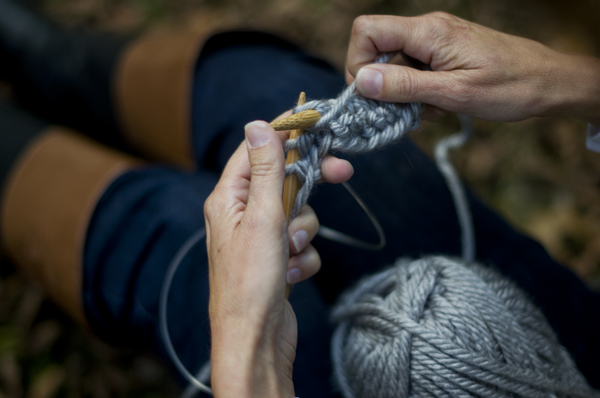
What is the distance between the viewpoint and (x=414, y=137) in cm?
126

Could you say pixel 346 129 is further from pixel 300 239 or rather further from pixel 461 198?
pixel 461 198

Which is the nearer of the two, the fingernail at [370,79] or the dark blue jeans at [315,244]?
the fingernail at [370,79]

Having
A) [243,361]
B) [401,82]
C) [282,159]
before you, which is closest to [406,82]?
Result: [401,82]

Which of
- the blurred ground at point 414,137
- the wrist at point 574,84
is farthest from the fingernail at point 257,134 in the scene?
the blurred ground at point 414,137

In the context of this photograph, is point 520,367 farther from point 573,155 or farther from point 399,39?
point 573,155

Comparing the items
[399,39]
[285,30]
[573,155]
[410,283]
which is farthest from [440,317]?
[285,30]

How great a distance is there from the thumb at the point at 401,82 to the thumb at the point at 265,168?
0.16 meters

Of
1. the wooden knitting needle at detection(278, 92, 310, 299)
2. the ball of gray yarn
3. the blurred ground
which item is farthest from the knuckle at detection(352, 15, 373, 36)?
the blurred ground

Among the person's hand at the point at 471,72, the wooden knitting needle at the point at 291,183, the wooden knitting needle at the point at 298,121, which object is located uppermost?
the person's hand at the point at 471,72

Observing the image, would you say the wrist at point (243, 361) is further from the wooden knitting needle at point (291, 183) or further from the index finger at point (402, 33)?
the index finger at point (402, 33)

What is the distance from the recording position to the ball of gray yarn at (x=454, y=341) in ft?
1.59

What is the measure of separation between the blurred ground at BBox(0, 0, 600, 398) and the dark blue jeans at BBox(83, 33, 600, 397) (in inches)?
11.0

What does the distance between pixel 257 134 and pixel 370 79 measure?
19 centimetres

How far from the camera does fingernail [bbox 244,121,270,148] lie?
0.45 metres
